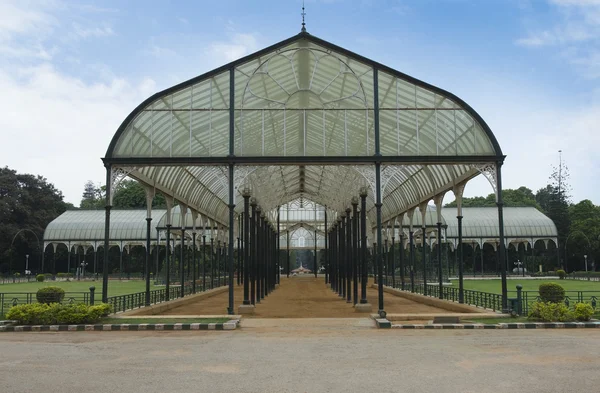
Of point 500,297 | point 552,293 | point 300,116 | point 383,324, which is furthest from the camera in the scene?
point 300,116

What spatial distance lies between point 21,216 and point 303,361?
78.8 meters

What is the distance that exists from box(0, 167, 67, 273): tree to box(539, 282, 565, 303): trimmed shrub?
68.7 m

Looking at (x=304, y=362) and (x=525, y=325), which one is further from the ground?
(x=304, y=362)

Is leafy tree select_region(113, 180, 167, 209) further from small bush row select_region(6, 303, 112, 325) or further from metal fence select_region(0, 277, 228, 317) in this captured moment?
small bush row select_region(6, 303, 112, 325)

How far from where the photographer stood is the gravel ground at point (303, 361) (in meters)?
9.39

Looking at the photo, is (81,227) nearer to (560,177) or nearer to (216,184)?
(216,184)

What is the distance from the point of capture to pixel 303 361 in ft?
38.7

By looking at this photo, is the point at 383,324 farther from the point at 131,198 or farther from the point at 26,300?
the point at 131,198

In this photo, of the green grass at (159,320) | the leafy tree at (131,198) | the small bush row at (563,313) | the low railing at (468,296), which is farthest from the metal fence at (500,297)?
the leafy tree at (131,198)

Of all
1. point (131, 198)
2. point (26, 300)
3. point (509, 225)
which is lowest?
point (26, 300)

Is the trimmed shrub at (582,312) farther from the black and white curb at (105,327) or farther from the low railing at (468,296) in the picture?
the black and white curb at (105,327)

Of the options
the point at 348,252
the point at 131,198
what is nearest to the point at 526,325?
the point at 348,252

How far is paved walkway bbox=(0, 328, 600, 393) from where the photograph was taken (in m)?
9.36

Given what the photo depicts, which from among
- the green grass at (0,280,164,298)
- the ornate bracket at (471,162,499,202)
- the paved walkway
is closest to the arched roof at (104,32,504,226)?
the ornate bracket at (471,162,499,202)
